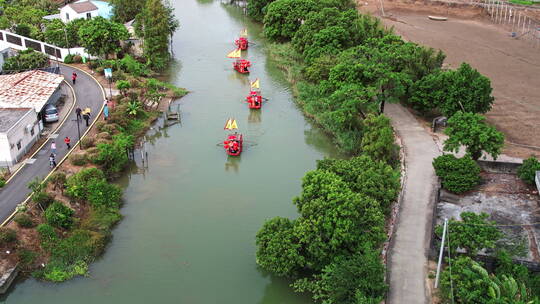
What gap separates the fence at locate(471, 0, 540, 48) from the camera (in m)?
78.5

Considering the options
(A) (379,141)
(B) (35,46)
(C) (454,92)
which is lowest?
(A) (379,141)

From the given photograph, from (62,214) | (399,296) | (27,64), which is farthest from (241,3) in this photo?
(399,296)

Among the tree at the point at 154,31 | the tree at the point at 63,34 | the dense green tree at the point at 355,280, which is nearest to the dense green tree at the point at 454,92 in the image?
the dense green tree at the point at 355,280

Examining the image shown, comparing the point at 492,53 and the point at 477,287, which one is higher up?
the point at 492,53

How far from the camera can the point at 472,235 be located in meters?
29.4

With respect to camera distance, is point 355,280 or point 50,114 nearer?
point 355,280

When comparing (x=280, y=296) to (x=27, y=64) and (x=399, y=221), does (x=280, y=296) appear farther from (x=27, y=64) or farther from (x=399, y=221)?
(x=27, y=64)

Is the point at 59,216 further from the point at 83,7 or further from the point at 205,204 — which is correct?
the point at 83,7

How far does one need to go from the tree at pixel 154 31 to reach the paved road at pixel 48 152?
7.81m

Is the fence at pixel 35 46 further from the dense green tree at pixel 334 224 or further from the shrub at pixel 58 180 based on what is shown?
the dense green tree at pixel 334 224

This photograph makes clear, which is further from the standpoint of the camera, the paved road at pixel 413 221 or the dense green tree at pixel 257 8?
the dense green tree at pixel 257 8

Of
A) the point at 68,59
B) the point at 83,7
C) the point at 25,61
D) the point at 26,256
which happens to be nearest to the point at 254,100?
the point at 68,59

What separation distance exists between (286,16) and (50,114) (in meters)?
34.2

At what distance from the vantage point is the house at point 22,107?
130ft
